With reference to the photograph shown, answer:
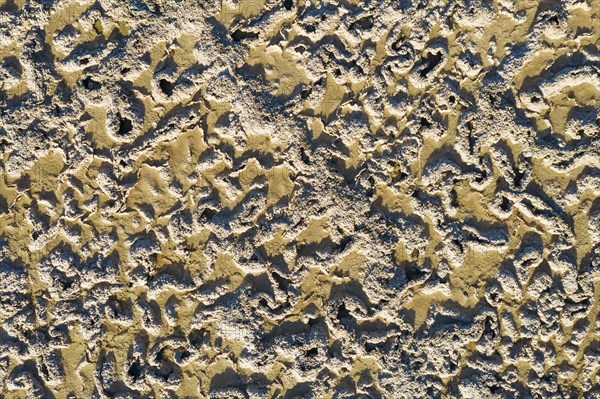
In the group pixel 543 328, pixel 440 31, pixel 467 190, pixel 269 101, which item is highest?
pixel 440 31

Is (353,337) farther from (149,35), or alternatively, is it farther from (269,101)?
(149,35)

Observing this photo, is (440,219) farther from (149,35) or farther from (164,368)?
(149,35)

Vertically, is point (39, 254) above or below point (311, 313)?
above

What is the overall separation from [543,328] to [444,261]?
57 centimetres

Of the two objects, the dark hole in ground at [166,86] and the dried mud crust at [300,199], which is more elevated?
the dark hole in ground at [166,86]

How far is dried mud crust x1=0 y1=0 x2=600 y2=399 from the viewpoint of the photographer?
7.47 feet

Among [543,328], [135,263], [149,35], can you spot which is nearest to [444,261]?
[543,328]

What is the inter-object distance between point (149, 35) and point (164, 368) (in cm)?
168

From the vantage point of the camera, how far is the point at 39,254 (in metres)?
2.38

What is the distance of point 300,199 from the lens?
7.62 ft

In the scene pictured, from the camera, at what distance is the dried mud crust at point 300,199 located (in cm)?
228

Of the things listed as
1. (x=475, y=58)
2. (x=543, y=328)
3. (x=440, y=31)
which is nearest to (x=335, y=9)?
(x=440, y=31)

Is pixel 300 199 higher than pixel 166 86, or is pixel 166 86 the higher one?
pixel 166 86

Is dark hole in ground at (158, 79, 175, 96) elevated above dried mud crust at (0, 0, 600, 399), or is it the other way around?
dark hole in ground at (158, 79, 175, 96)
